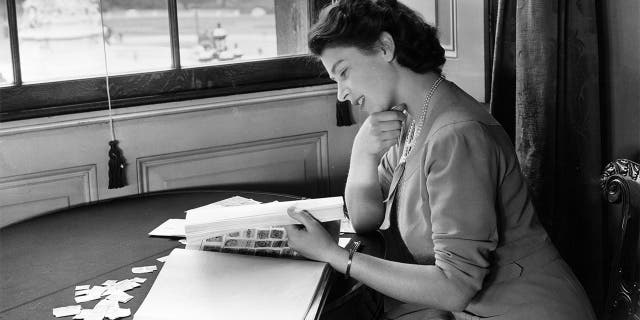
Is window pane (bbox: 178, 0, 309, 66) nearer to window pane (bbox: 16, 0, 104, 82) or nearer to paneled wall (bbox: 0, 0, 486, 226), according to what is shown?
paneled wall (bbox: 0, 0, 486, 226)

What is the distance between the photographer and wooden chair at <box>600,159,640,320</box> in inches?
62.5

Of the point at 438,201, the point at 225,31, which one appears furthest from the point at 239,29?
the point at 438,201

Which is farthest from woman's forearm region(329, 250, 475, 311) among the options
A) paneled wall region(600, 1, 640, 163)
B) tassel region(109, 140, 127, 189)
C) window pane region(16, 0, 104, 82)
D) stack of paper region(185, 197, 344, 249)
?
window pane region(16, 0, 104, 82)

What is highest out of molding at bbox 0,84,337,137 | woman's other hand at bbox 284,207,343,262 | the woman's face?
the woman's face

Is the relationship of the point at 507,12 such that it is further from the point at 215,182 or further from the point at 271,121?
the point at 215,182

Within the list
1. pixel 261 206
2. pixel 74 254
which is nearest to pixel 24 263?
pixel 74 254

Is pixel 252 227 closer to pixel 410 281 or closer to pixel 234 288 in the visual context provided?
pixel 234 288

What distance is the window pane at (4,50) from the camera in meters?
2.38

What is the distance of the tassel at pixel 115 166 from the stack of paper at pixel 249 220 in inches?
38.2

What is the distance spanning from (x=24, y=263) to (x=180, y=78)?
3.55 ft

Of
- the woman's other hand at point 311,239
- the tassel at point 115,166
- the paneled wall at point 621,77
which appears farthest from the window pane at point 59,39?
the paneled wall at point 621,77

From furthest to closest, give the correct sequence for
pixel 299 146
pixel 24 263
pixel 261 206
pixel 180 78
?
pixel 299 146
pixel 180 78
pixel 24 263
pixel 261 206

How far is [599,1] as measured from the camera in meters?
1.98

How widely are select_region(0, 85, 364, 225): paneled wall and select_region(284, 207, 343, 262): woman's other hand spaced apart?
117cm
